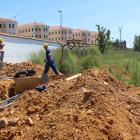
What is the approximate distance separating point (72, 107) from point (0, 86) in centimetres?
397

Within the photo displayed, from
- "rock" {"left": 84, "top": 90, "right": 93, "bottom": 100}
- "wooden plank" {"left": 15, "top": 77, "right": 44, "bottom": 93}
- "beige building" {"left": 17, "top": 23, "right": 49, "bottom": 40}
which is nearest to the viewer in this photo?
"rock" {"left": 84, "top": 90, "right": 93, "bottom": 100}

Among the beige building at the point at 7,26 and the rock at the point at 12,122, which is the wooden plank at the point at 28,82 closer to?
the rock at the point at 12,122

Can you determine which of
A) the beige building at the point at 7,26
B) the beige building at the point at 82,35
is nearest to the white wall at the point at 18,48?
the beige building at the point at 7,26

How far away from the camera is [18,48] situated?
13656 millimetres

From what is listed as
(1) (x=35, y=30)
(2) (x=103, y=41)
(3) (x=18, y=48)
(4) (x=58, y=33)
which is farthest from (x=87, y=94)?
(4) (x=58, y=33)

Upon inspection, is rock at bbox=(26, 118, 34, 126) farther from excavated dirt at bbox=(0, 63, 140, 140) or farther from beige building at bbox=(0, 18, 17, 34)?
beige building at bbox=(0, 18, 17, 34)

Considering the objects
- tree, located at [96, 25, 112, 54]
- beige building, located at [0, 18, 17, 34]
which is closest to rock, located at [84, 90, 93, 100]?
tree, located at [96, 25, 112, 54]

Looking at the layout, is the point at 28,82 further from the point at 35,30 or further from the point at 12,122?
the point at 35,30

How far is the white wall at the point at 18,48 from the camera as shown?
12.7m

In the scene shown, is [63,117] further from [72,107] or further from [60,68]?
[60,68]

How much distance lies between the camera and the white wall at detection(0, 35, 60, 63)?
12689mm

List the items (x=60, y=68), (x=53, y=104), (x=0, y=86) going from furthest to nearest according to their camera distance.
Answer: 1. (x=60, y=68)
2. (x=0, y=86)
3. (x=53, y=104)

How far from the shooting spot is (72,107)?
3.86 meters

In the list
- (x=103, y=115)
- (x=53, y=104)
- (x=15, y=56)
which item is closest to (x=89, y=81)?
(x=53, y=104)
